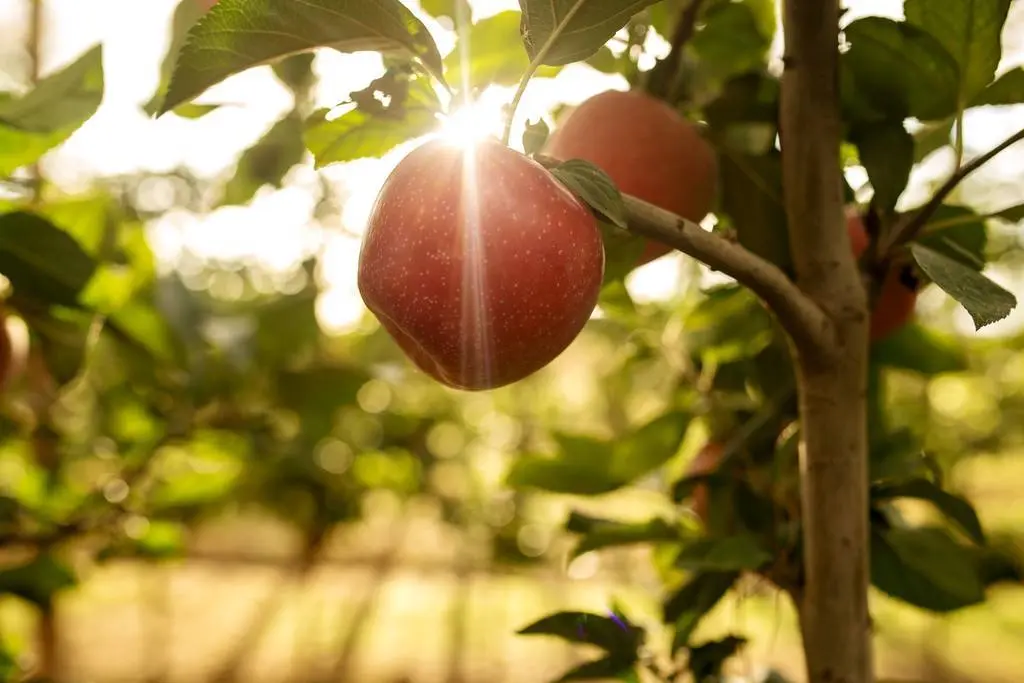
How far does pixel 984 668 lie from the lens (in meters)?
2.36

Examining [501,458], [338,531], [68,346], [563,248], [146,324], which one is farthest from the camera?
[501,458]

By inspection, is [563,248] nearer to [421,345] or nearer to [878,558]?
[421,345]

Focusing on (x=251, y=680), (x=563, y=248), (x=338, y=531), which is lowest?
(x=251, y=680)

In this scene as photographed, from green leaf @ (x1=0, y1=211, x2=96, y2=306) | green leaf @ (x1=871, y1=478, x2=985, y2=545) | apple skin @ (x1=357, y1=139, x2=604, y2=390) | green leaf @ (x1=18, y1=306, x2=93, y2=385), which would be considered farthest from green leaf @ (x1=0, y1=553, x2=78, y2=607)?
green leaf @ (x1=871, y1=478, x2=985, y2=545)

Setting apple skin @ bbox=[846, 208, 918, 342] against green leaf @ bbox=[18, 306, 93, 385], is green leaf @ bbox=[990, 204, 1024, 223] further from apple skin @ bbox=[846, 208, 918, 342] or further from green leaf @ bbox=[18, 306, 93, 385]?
green leaf @ bbox=[18, 306, 93, 385]

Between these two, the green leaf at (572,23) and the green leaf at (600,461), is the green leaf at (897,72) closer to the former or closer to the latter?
the green leaf at (572,23)

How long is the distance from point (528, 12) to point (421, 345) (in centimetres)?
13

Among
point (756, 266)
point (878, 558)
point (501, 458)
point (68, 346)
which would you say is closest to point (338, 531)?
point (501, 458)

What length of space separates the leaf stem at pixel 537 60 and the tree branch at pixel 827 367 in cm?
11

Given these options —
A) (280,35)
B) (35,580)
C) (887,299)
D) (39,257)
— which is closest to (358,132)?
(280,35)

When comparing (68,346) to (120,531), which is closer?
(68,346)

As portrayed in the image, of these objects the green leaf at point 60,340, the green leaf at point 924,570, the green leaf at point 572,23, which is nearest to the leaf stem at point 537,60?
the green leaf at point 572,23

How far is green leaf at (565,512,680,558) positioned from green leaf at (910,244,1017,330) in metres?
0.26

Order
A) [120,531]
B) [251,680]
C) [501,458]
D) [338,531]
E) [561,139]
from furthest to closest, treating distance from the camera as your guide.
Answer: [501,458], [251,680], [338,531], [120,531], [561,139]
